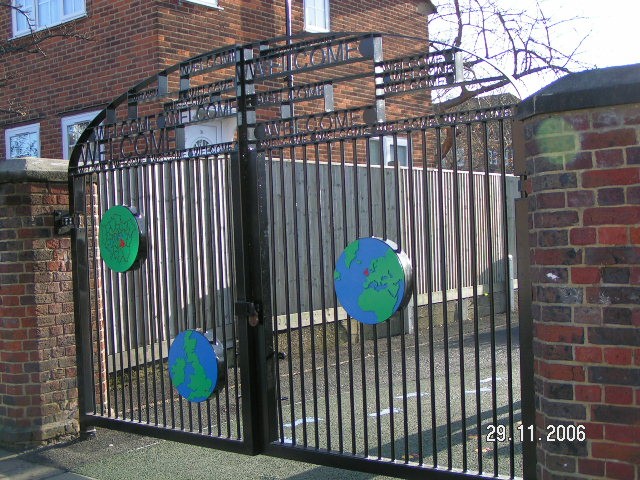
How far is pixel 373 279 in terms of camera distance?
4.41m

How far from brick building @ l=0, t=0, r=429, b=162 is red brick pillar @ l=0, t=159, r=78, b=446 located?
13.9ft

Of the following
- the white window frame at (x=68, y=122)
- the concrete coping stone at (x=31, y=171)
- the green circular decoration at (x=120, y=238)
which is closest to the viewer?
the green circular decoration at (x=120, y=238)

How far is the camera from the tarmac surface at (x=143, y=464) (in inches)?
207

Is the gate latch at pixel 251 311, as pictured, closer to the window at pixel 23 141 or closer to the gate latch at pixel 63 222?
the gate latch at pixel 63 222

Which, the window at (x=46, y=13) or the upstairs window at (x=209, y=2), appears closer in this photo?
the upstairs window at (x=209, y=2)

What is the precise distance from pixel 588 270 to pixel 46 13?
1031cm

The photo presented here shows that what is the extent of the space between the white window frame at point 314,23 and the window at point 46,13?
3.35 meters

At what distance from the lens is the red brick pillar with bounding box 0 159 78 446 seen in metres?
6.00

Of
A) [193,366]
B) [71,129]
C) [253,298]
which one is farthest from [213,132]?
[253,298]

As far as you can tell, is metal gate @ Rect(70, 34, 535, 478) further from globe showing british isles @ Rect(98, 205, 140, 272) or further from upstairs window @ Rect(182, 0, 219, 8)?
upstairs window @ Rect(182, 0, 219, 8)

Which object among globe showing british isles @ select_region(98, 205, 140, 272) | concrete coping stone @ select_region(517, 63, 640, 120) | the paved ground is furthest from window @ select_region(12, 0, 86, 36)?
concrete coping stone @ select_region(517, 63, 640, 120)

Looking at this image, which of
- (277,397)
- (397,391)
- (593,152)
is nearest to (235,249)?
(277,397)

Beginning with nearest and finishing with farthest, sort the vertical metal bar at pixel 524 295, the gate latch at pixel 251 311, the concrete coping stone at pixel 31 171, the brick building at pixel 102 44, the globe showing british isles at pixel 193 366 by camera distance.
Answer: the vertical metal bar at pixel 524 295 < the gate latch at pixel 251 311 < the globe showing british isles at pixel 193 366 < the concrete coping stone at pixel 31 171 < the brick building at pixel 102 44

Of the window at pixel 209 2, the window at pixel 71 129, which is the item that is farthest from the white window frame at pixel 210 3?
the window at pixel 71 129
